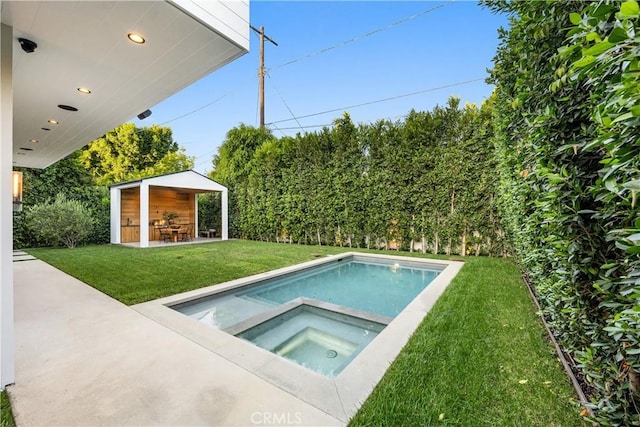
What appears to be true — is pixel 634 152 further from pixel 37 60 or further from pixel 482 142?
pixel 482 142

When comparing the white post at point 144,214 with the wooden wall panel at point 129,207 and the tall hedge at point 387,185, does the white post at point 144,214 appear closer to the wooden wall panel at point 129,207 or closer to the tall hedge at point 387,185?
the wooden wall panel at point 129,207

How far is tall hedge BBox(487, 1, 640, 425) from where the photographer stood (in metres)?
0.95

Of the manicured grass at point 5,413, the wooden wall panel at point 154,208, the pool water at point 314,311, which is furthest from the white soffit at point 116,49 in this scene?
the wooden wall panel at point 154,208

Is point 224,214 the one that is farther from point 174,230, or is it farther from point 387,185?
point 387,185

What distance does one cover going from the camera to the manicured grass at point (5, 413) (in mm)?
1889

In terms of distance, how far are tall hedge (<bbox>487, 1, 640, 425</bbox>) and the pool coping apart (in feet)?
4.67

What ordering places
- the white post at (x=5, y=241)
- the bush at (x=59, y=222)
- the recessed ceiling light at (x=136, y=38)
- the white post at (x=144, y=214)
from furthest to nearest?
the white post at (x=144, y=214)
the bush at (x=59, y=222)
the recessed ceiling light at (x=136, y=38)
the white post at (x=5, y=241)

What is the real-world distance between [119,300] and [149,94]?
10.8 feet

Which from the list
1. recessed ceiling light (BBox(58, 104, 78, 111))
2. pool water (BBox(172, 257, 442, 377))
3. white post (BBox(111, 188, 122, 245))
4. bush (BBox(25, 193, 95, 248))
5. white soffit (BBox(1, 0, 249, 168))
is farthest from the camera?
white post (BBox(111, 188, 122, 245))

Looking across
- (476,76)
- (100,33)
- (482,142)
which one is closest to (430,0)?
→ (476,76)

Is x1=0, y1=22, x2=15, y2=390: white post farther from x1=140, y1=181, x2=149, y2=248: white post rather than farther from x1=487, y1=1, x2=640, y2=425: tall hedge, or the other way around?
x1=140, y1=181, x2=149, y2=248: white post

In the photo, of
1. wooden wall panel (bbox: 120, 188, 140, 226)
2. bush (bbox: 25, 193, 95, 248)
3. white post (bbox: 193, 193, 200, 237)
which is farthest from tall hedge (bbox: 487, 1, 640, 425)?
white post (bbox: 193, 193, 200, 237)

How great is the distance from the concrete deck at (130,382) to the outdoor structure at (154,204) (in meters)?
9.31

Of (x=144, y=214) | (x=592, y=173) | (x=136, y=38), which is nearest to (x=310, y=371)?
(x=592, y=173)
